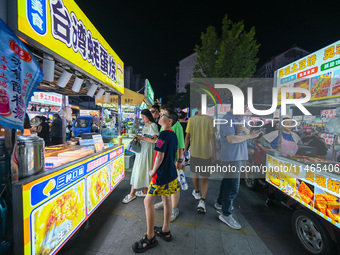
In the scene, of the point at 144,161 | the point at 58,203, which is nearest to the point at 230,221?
the point at 144,161

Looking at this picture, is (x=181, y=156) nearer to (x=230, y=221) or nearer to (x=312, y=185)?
(x=230, y=221)

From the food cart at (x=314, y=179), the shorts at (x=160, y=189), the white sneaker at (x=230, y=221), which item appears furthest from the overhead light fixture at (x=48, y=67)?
the food cart at (x=314, y=179)

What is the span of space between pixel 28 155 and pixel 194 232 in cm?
266

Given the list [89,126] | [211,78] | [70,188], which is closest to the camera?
[70,188]

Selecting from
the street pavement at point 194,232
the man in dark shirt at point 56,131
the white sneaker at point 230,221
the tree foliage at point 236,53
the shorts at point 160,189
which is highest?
the tree foliage at point 236,53

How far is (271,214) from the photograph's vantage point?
10.6 ft

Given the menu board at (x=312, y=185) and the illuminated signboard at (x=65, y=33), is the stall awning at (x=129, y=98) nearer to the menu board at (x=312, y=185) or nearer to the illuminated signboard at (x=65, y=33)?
the illuminated signboard at (x=65, y=33)

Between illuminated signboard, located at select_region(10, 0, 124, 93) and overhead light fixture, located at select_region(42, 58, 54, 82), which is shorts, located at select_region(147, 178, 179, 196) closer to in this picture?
overhead light fixture, located at select_region(42, 58, 54, 82)

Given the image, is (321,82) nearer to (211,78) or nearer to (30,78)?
(30,78)

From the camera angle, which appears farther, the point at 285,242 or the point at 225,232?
the point at 225,232

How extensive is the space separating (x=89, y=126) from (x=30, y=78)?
39.5 ft

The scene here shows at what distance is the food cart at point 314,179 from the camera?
1938 mm

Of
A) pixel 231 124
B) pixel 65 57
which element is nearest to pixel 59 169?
pixel 65 57

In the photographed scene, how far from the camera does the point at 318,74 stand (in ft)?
8.10
